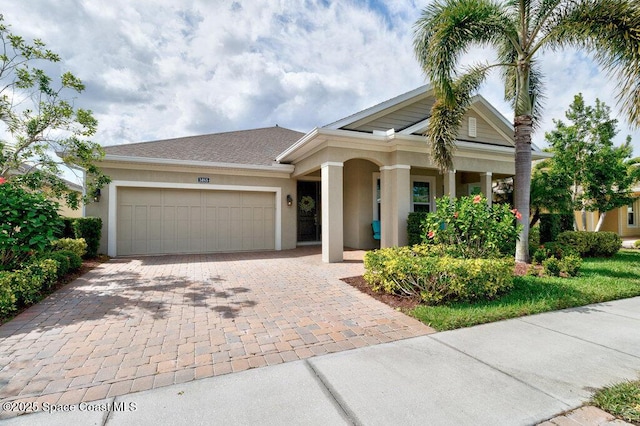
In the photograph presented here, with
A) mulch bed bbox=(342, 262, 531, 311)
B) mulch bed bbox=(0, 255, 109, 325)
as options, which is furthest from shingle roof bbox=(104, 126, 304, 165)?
mulch bed bbox=(342, 262, 531, 311)

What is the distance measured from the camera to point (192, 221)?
34.5ft

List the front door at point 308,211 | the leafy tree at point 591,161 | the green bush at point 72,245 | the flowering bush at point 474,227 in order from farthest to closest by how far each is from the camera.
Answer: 1. the front door at point 308,211
2. the leafy tree at point 591,161
3. the green bush at point 72,245
4. the flowering bush at point 474,227

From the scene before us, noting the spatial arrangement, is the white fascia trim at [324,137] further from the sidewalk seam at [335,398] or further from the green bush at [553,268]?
the sidewalk seam at [335,398]

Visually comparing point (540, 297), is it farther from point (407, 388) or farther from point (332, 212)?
point (332, 212)

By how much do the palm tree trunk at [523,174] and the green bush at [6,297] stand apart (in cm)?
1015

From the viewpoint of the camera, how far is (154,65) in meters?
9.56

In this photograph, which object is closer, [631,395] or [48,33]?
[631,395]

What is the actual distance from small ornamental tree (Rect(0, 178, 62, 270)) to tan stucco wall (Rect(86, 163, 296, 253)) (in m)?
3.94

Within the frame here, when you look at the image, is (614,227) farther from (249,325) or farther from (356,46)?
(249,325)

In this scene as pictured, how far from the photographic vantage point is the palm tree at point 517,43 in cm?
635

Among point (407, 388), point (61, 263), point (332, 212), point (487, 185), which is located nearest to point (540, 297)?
point (407, 388)

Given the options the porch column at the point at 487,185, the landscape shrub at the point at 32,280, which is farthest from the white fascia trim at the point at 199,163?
the porch column at the point at 487,185

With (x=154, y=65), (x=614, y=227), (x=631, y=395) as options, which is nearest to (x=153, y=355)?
(x=631, y=395)

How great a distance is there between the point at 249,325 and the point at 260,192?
26.0ft
